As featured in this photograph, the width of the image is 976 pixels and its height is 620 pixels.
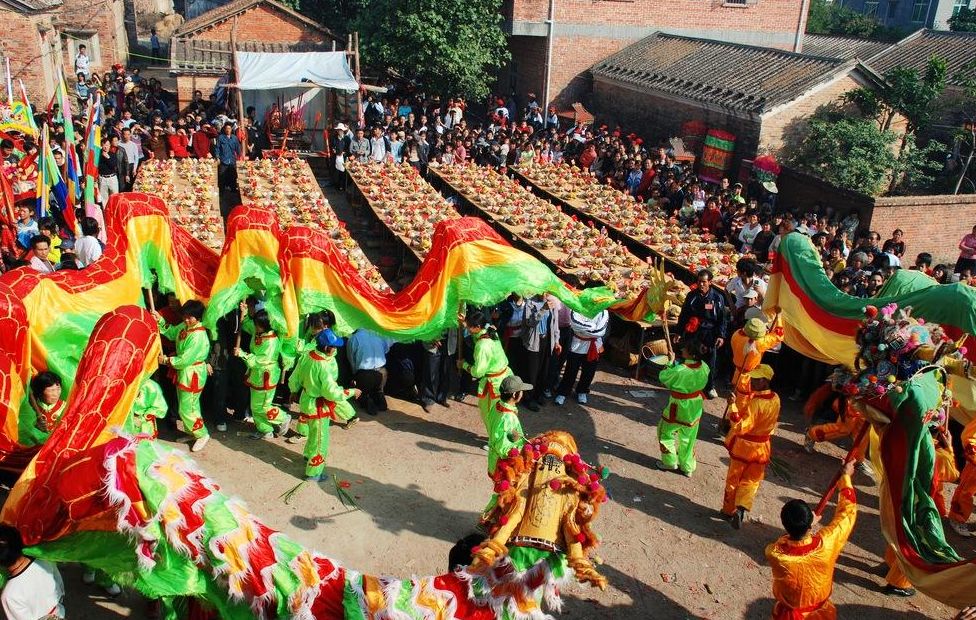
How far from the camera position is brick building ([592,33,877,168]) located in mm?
16031

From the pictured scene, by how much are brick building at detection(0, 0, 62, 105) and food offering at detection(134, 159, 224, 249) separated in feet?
22.3

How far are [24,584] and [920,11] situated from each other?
42.9 metres

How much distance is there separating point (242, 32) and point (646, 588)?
20.9 meters

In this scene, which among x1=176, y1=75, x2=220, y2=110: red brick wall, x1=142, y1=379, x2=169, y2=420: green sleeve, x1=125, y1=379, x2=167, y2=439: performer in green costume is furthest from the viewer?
x1=176, y1=75, x2=220, y2=110: red brick wall

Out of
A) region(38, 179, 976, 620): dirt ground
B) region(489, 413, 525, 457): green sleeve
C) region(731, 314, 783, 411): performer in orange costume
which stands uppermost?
region(731, 314, 783, 411): performer in orange costume

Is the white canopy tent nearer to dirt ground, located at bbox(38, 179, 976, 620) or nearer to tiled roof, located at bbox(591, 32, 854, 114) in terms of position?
tiled roof, located at bbox(591, 32, 854, 114)

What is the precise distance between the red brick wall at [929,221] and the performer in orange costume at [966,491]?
7095 millimetres

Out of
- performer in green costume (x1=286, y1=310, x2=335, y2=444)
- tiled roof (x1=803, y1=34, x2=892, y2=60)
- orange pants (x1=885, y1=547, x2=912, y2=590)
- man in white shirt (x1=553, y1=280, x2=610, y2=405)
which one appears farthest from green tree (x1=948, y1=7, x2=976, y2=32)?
performer in green costume (x1=286, y1=310, x2=335, y2=444)

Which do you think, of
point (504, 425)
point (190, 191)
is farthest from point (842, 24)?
point (504, 425)

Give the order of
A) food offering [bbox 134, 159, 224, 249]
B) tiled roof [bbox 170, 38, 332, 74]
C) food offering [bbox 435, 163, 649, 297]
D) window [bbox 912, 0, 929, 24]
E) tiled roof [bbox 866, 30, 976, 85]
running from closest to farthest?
food offering [bbox 435, 163, 649, 297] < food offering [bbox 134, 159, 224, 249] < tiled roof [bbox 866, 30, 976, 85] < tiled roof [bbox 170, 38, 332, 74] < window [bbox 912, 0, 929, 24]

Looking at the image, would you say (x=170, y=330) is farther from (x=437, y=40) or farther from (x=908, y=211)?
(x=437, y=40)

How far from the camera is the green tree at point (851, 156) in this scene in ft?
48.7

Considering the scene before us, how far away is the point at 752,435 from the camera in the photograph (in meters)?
6.57

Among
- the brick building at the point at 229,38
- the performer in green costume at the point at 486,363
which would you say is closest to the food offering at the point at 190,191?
the performer in green costume at the point at 486,363
